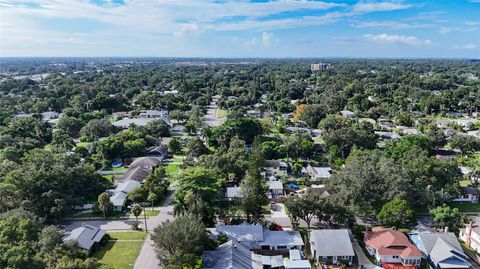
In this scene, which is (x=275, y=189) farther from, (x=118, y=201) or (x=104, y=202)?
(x=104, y=202)

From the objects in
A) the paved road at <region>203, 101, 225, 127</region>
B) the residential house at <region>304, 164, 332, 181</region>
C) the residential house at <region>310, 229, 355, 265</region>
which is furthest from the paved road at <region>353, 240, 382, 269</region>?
the paved road at <region>203, 101, 225, 127</region>

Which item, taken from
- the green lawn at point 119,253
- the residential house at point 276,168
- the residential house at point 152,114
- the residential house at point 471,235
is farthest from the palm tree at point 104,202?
the residential house at point 152,114

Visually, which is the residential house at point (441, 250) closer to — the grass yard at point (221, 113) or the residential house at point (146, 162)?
the residential house at point (146, 162)

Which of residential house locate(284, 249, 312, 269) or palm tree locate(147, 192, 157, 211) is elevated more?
palm tree locate(147, 192, 157, 211)

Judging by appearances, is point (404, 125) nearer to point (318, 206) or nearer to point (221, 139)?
point (221, 139)

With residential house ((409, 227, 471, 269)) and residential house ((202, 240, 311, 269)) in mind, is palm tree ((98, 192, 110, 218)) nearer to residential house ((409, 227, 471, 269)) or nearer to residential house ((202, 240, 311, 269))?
residential house ((202, 240, 311, 269))

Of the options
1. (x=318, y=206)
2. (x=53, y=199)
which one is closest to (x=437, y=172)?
(x=318, y=206)
